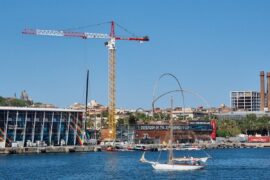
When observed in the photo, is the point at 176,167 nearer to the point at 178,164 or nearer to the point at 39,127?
the point at 178,164

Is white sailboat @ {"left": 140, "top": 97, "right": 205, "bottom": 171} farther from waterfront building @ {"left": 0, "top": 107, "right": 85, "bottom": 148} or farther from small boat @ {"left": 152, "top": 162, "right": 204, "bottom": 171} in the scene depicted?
waterfront building @ {"left": 0, "top": 107, "right": 85, "bottom": 148}

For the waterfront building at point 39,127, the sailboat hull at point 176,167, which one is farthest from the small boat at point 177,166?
the waterfront building at point 39,127

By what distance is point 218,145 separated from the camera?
630 feet

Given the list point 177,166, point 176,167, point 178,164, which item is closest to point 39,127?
point 178,164

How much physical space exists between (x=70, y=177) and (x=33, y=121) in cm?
6717

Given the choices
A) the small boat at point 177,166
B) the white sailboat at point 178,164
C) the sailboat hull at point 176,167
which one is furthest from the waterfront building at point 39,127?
the sailboat hull at point 176,167

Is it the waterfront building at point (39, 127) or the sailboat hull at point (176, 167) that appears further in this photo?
the waterfront building at point (39, 127)

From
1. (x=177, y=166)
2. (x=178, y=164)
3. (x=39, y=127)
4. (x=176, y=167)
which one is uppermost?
(x=39, y=127)

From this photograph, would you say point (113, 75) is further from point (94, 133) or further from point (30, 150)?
point (30, 150)

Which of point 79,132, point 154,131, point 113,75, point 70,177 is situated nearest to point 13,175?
point 70,177

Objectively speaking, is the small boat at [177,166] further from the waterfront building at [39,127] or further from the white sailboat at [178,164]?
the waterfront building at [39,127]

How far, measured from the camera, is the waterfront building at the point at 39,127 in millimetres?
139250

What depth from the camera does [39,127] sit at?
145 meters

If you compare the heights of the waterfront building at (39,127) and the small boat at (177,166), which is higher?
the waterfront building at (39,127)
